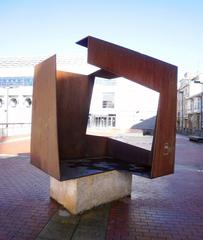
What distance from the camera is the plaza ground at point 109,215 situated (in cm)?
409

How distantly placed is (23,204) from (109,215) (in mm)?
1839

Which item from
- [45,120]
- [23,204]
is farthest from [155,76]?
[23,204]

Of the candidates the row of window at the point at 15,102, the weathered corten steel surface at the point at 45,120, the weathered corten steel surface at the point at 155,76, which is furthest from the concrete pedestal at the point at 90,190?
the row of window at the point at 15,102

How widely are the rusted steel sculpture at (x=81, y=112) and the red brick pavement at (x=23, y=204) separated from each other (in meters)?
0.83

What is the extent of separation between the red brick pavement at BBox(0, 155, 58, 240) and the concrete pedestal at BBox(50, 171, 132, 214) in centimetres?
32

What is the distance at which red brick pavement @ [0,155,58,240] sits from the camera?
4.13m

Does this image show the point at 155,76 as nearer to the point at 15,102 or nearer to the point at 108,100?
the point at 108,100

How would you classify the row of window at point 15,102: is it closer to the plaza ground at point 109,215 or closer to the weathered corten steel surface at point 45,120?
the plaza ground at point 109,215

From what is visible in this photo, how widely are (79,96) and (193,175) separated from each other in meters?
4.85

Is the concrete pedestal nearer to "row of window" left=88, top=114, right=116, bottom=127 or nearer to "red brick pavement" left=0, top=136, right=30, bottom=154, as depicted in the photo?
"red brick pavement" left=0, top=136, right=30, bottom=154

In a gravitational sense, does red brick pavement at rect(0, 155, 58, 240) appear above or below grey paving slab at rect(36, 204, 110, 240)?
above

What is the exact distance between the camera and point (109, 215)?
15.8ft

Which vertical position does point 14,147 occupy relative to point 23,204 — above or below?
above

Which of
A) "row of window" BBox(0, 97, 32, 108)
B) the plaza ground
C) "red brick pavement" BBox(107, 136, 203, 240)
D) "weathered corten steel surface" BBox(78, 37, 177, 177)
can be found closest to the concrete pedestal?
the plaza ground
